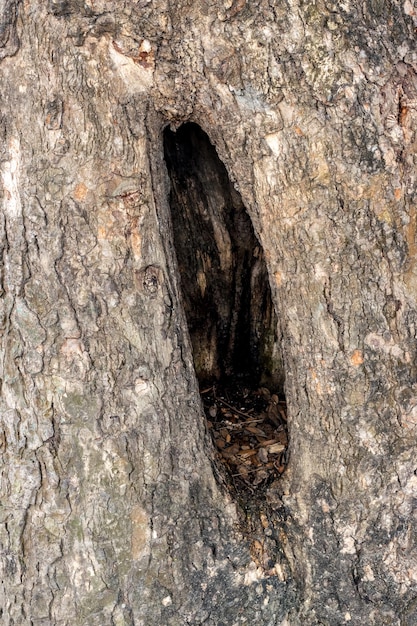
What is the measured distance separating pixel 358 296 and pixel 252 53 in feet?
2.99

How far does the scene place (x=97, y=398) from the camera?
2359 millimetres

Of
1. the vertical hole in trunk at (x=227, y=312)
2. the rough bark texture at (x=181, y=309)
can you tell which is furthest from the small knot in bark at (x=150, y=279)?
the vertical hole in trunk at (x=227, y=312)

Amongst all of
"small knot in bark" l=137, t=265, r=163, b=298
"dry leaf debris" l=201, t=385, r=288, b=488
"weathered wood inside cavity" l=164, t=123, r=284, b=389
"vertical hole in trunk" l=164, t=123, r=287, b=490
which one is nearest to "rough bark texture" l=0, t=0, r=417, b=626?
"small knot in bark" l=137, t=265, r=163, b=298

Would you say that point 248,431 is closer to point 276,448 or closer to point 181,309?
point 276,448

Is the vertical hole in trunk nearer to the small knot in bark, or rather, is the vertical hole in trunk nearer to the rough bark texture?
the rough bark texture

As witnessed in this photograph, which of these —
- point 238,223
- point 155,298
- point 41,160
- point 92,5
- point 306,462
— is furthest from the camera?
point 238,223

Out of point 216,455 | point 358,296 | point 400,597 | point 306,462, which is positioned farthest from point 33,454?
point 400,597

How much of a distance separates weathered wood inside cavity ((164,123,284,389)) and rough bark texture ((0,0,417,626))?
0.62 meters

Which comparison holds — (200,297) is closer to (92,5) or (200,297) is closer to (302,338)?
(302,338)

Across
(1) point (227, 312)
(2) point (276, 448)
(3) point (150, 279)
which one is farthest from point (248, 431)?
(3) point (150, 279)

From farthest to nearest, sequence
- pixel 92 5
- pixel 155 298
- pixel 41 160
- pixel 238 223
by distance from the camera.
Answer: pixel 238 223, pixel 155 298, pixel 41 160, pixel 92 5

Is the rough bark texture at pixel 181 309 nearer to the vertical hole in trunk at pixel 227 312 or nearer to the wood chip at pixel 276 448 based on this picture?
the wood chip at pixel 276 448

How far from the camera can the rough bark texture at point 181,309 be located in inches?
85.0

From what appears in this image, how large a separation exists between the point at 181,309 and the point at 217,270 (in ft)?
2.59
